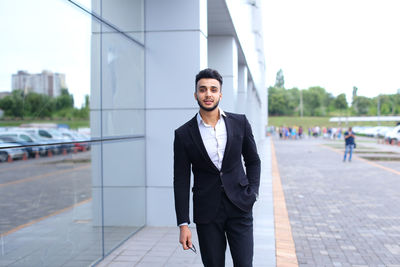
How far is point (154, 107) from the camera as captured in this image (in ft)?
21.2

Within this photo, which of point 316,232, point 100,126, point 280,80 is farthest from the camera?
point 280,80

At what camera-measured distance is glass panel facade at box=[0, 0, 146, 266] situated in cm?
347

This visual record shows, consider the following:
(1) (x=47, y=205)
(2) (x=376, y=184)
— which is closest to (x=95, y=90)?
(1) (x=47, y=205)

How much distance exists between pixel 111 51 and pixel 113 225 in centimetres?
224

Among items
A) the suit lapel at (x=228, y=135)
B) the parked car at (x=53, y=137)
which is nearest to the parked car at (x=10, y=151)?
the parked car at (x=53, y=137)

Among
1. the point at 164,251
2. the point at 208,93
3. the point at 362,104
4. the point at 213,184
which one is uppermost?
the point at 362,104

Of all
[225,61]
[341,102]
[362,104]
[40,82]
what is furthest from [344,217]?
[362,104]

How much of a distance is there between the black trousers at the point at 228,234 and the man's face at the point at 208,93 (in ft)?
1.97

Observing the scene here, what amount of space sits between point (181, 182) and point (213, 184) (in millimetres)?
227

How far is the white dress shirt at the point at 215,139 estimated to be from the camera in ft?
9.45

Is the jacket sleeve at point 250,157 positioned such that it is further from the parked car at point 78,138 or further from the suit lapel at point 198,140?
the parked car at point 78,138

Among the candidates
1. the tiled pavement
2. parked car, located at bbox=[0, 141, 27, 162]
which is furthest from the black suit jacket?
the tiled pavement

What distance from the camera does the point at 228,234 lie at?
2881 millimetres

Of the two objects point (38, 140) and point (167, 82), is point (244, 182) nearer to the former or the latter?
point (38, 140)
